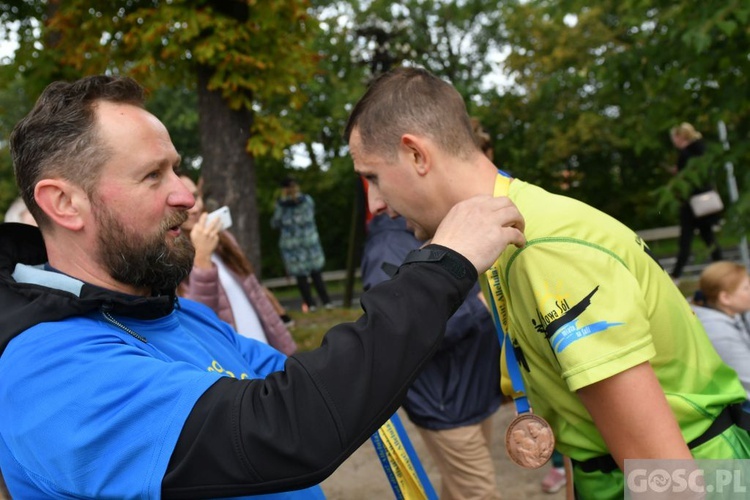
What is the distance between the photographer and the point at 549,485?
14.8 ft

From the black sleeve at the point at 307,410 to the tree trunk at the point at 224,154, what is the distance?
5.79m

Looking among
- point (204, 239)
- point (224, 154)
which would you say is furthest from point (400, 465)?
point (224, 154)

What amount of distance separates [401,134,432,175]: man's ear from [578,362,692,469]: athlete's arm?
2.56 feet

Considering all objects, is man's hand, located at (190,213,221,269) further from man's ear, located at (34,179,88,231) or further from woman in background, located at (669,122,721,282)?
woman in background, located at (669,122,721,282)

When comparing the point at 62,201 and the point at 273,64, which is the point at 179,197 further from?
the point at 273,64

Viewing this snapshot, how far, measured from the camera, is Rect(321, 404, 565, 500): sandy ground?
15.1 feet

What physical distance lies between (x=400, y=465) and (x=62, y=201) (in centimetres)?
122

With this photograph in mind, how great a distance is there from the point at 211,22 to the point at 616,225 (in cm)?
552

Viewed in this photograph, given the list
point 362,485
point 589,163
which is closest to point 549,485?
point 362,485

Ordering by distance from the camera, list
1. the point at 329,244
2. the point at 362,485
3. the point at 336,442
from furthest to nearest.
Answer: the point at 329,244
the point at 362,485
the point at 336,442

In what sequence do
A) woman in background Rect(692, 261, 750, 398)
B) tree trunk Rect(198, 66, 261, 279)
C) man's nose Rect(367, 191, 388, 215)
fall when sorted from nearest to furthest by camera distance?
man's nose Rect(367, 191, 388, 215), woman in background Rect(692, 261, 750, 398), tree trunk Rect(198, 66, 261, 279)

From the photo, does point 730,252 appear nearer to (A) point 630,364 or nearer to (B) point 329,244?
(B) point 329,244

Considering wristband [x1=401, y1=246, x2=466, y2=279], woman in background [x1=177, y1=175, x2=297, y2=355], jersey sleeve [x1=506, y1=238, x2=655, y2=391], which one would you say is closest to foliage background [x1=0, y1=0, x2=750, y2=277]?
woman in background [x1=177, y1=175, x2=297, y2=355]

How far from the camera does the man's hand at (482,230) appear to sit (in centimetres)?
151
